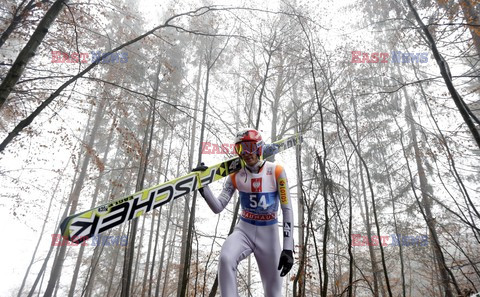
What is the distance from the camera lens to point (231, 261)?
2.50 m

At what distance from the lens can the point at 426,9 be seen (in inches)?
278

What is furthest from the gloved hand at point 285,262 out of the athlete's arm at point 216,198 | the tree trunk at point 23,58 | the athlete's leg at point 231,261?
the tree trunk at point 23,58

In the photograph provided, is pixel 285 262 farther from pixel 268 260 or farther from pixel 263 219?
pixel 263 219

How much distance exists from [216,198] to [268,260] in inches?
38.9

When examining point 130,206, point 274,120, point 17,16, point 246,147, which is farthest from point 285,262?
point 274,120

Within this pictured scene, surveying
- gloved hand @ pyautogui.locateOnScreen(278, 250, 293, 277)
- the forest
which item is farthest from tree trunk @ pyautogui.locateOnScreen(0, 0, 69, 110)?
gloved hand @ pyautogui.locateOnScreen(278, 250, 293, 277)

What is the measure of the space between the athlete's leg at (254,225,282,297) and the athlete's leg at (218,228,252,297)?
0.50 feet

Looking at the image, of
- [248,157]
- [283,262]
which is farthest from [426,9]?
[283,262]

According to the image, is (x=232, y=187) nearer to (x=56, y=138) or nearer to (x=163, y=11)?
(x=56, y=138)

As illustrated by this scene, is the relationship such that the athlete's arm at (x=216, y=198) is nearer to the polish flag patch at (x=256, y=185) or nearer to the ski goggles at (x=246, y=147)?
the polish flag patch at (x=256, y=185)

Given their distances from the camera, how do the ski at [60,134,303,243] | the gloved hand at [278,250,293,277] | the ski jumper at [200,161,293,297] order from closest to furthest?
the ski at [60,134,303,243], the gloved hand at [278,250,293,277], the ski jumper at [200,161,293,297]

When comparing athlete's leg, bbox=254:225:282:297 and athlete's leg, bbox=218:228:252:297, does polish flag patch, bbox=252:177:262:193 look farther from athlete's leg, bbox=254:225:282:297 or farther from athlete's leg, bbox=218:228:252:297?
athlete's leg, bbox=218:228:252:297

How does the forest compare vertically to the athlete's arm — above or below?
above

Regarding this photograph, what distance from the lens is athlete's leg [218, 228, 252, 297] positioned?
240 centimetres
